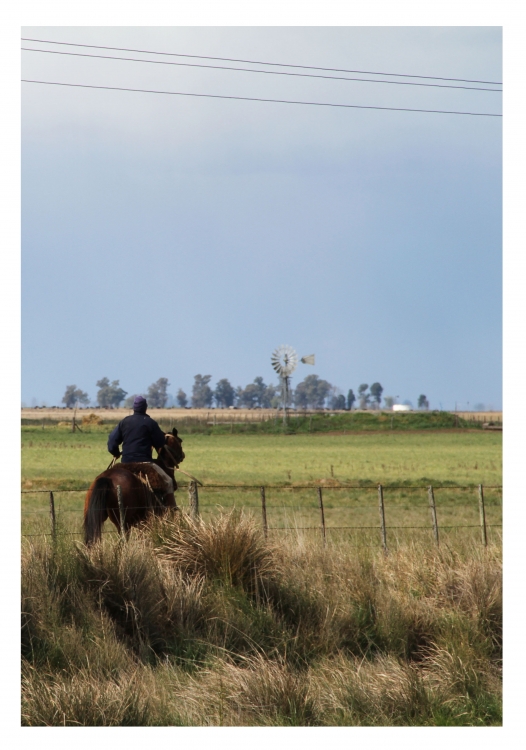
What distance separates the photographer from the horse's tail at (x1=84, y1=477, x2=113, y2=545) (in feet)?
31.6

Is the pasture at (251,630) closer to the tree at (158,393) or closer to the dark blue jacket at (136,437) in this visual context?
the dark blue jacket at (136,437)

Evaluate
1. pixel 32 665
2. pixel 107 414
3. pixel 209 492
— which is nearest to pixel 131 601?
pixel 32 665

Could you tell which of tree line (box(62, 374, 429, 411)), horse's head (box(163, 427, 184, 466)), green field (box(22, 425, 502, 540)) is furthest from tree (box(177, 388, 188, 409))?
horse's head (box(163, 427, 184, 466))

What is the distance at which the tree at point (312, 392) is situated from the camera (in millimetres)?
191188

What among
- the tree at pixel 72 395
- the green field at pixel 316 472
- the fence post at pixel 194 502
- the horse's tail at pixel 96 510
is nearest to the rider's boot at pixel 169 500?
the fence post at pixel 194 502

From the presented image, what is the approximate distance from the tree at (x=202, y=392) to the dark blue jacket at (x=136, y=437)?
161m

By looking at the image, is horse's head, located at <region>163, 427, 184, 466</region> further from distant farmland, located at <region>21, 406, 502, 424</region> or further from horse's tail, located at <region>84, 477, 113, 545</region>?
distant farmland, located at <region>21, 406, 502, 424</region>

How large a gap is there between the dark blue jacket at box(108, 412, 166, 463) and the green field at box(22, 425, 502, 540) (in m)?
1.07

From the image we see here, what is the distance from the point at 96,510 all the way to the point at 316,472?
3013cm

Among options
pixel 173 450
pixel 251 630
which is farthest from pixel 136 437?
pixel 251 630
